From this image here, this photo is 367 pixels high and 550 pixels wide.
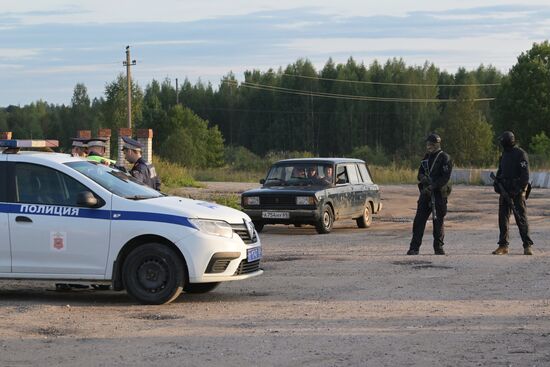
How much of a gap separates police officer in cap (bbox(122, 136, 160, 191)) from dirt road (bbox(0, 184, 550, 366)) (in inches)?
80.3

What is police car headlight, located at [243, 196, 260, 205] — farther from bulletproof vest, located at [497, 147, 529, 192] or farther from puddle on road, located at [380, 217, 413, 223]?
puddle on road, located at [380, 217, 413, 223]

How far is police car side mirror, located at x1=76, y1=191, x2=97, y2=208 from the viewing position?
36.1ft

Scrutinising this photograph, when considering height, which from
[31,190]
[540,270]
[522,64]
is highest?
[522,64]

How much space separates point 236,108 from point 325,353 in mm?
122468

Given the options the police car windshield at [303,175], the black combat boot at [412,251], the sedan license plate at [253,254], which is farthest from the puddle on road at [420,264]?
the police car windshield at [303,175]

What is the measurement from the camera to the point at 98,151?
670 inches

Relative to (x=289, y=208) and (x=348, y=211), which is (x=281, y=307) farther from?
(x=348, y=211)

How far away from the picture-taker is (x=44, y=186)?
446 inches

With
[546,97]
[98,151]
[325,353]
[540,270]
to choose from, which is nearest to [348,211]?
[98,151]

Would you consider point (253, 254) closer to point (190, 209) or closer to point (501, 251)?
point (190, 209)

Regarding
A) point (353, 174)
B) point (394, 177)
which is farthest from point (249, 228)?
point (394, 177)

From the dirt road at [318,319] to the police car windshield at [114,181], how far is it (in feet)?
3.86

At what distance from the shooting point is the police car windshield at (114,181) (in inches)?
450

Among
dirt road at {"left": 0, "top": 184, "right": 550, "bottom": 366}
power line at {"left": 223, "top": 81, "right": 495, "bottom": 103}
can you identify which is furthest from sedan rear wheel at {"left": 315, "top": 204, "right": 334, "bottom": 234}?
power line at {"left": 223, "top": 81, "right": 495, "bottom": 103}
